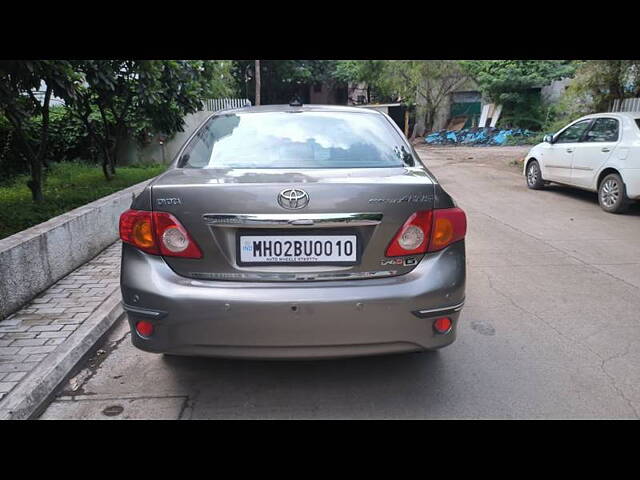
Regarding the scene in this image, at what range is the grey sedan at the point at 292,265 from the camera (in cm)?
243

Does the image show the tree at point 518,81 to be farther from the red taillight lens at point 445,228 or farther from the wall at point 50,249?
the red taillight lens at point 445,228

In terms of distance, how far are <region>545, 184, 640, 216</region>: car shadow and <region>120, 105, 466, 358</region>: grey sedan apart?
6.88 m

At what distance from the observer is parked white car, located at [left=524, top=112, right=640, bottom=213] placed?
7.67m

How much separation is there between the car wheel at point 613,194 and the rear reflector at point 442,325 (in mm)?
6568

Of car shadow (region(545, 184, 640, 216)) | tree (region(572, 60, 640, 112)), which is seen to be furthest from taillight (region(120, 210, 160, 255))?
tree (region(572, 60, 640, 112))

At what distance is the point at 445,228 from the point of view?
8.56 ft

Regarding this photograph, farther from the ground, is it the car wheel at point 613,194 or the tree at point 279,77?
the tree at point 279,77

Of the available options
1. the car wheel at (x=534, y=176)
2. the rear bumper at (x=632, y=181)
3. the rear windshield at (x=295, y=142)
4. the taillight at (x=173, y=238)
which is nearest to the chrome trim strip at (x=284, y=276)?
the taillight at (x=173, y=238)

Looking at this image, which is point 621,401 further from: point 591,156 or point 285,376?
point 591,156

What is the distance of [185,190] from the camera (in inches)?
99.5

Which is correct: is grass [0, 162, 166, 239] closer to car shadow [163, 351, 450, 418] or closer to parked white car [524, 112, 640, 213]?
car shadow [163, 351, 450, 418]

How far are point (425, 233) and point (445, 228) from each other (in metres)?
0.12

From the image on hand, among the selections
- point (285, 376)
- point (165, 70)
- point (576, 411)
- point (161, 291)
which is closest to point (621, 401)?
point (576, 411)
